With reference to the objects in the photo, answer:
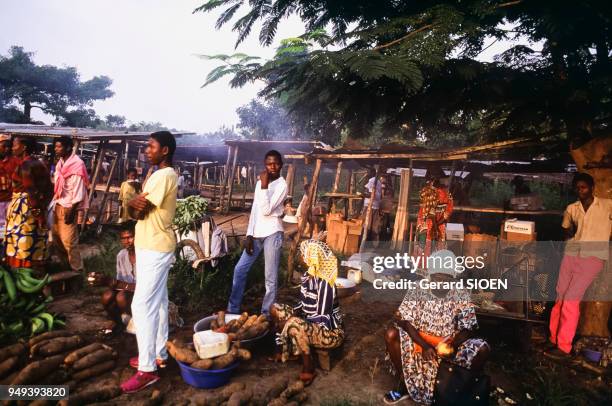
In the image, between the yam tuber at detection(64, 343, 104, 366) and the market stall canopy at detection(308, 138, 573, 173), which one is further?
the market stall canopy at detection(308, 138, 573, 173)

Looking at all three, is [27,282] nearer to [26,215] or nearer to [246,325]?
[26,215]

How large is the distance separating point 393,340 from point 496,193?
735 inches

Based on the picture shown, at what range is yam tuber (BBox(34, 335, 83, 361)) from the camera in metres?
3.69

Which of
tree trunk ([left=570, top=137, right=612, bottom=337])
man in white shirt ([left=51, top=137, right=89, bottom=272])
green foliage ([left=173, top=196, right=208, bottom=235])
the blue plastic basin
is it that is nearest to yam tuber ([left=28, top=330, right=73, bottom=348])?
the blue plastic basin

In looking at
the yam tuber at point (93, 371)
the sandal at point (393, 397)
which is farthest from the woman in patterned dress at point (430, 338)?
the yam tuber at point (93, 371)

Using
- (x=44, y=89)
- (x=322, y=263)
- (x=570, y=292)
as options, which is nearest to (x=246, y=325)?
(x=322, y=263)

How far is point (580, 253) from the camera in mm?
4477

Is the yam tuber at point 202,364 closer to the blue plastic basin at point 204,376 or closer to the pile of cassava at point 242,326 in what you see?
the blue plastic basin at point 204,376

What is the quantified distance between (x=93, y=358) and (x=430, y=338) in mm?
3237

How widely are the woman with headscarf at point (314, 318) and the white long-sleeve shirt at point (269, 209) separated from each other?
773mm

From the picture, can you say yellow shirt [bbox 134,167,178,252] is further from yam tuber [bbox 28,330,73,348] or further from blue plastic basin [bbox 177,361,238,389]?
yam tuber [bbox 28,330,73,348]

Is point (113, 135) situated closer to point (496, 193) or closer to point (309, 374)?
point (309, 374)

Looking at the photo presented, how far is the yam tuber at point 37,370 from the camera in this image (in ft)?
10.5

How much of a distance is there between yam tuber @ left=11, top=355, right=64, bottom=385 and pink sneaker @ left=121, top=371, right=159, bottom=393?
0.71 m
